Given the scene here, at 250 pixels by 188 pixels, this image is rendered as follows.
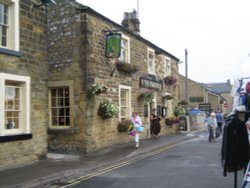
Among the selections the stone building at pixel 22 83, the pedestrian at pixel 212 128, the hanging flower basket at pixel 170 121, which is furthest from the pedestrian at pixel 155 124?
the stone building at pixel 22 83

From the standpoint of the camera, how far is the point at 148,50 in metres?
25.2

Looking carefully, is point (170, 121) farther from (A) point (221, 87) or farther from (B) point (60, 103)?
(A) point (221, 87)

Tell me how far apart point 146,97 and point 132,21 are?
6231 millimetres

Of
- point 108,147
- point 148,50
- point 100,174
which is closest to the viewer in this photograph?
point 100,174

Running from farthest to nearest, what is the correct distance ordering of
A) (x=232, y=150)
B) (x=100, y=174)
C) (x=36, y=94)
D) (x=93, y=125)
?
(x=93, y=125)
(x=36, y=94)
(x=100, y=174)
(x=232, y=150)

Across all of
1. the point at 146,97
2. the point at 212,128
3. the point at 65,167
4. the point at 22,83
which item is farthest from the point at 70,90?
the point at 212,128

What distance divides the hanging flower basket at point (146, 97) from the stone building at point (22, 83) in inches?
362

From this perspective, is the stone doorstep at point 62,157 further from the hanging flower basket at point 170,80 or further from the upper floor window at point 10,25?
the hanging flower basket at point 170,80

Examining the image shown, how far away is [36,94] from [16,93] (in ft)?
2.83

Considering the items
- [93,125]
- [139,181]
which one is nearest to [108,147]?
[93,125]

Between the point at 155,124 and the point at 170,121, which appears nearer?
the point at 155,124

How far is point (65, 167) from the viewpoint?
503 inches

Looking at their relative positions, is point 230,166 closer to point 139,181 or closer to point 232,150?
point 232,150

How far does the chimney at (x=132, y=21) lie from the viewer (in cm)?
2667
